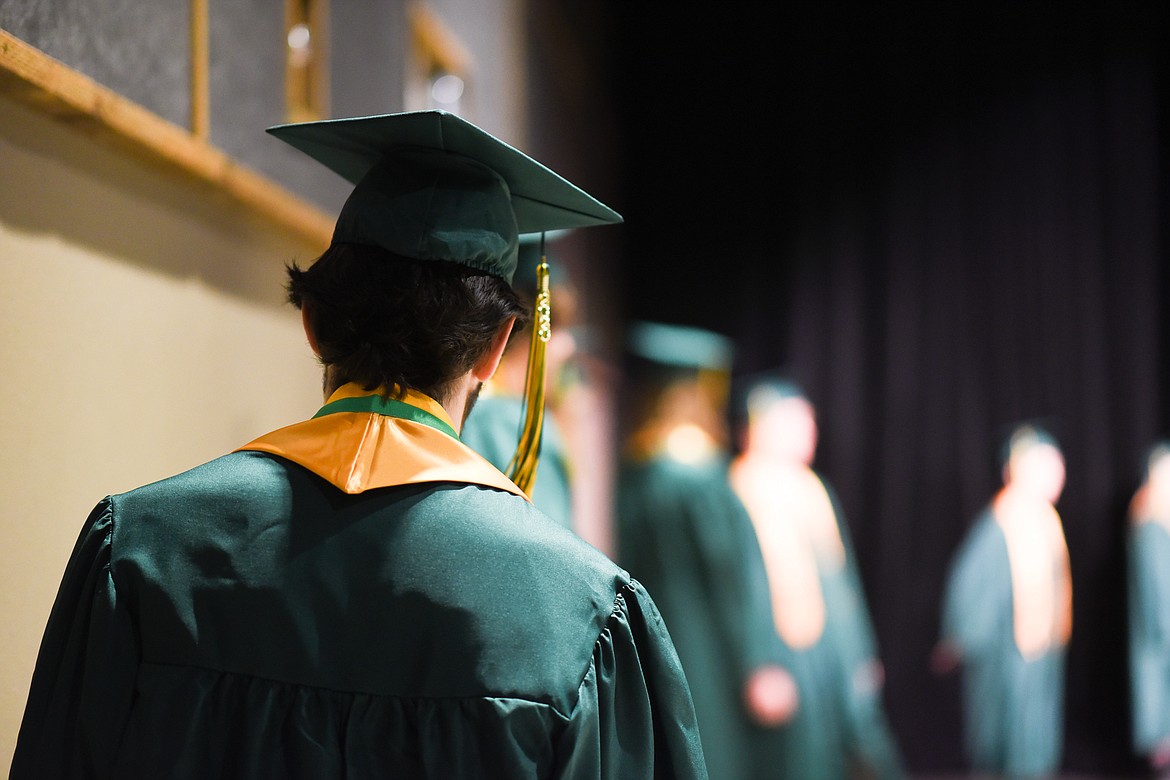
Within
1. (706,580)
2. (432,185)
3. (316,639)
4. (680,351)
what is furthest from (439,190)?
(680,351)

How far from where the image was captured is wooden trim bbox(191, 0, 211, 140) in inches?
56.7

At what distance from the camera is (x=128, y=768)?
33.3 inches

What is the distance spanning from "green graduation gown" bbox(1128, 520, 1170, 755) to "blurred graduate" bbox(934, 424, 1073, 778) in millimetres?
306

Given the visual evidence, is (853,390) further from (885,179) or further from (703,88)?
(703,88)

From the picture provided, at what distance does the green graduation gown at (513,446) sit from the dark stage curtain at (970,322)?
3.11 metres

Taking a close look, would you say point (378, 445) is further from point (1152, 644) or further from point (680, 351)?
point (1152, 644)

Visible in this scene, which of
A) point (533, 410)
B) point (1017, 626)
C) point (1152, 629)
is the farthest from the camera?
point (1017, 626)

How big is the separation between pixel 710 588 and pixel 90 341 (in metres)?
2.81

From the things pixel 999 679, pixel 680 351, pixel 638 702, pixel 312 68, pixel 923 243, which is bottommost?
pixel 999 679

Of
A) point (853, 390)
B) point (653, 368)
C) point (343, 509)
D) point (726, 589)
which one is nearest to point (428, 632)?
point (343, 509)

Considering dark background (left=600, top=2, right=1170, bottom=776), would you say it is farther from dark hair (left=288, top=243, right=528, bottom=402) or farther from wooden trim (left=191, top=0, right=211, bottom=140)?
dark hair (left=288, top=243, right=528, bottom=402)

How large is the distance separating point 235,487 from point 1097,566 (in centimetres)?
482

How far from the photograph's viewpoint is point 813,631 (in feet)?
12.4

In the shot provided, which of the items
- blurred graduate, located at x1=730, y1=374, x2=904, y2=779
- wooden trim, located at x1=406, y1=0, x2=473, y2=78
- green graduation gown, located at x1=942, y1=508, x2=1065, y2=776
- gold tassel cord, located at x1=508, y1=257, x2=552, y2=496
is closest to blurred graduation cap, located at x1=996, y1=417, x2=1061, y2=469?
green graduation gown, located at x1=942, y1=508, x2=1065, y2=776
